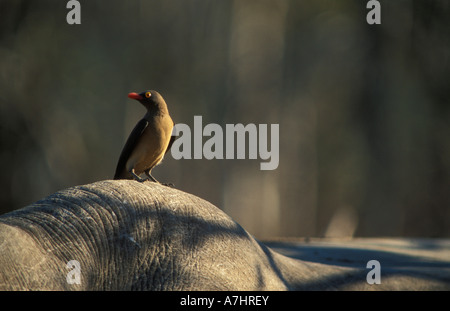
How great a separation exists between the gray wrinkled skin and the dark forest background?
841 cm

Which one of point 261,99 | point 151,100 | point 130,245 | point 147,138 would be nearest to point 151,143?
point 147,138

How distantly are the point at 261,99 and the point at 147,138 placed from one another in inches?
347

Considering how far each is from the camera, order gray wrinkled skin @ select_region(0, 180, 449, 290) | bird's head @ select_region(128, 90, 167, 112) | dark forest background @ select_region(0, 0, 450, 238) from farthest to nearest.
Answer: dark forest background @ select_region(0, 0, 450, 238) → bird's head @ select_region(128, 90, 167, 112) → gray wrinkled skin @ select_region(0, 180, 449, 290)

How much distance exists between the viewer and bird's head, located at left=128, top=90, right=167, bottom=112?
4.57m

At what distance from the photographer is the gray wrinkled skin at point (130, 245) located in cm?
326

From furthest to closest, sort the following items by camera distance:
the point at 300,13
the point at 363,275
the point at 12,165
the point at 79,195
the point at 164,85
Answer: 1. the point at 300,13
2. the point at 164,85
3. the point at 12,165
4. the point at 363,275
5. the point at 79,195

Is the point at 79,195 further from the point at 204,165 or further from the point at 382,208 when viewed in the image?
the point at 382,208

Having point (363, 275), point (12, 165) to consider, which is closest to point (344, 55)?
point (12, 165)

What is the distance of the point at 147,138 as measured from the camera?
15.0ft

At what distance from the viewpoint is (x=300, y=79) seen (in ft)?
46.1

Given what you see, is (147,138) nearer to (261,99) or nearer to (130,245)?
(130,245)

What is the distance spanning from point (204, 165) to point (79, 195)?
9.05 meters

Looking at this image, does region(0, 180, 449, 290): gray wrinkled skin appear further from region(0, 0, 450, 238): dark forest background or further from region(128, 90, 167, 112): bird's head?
region(0, 0, 450, 238): dark forest background

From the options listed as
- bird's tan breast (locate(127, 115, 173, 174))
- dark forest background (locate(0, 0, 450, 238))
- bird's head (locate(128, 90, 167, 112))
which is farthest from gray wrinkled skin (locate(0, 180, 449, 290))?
dark forest background (locate(0, 0, 450, 238))
